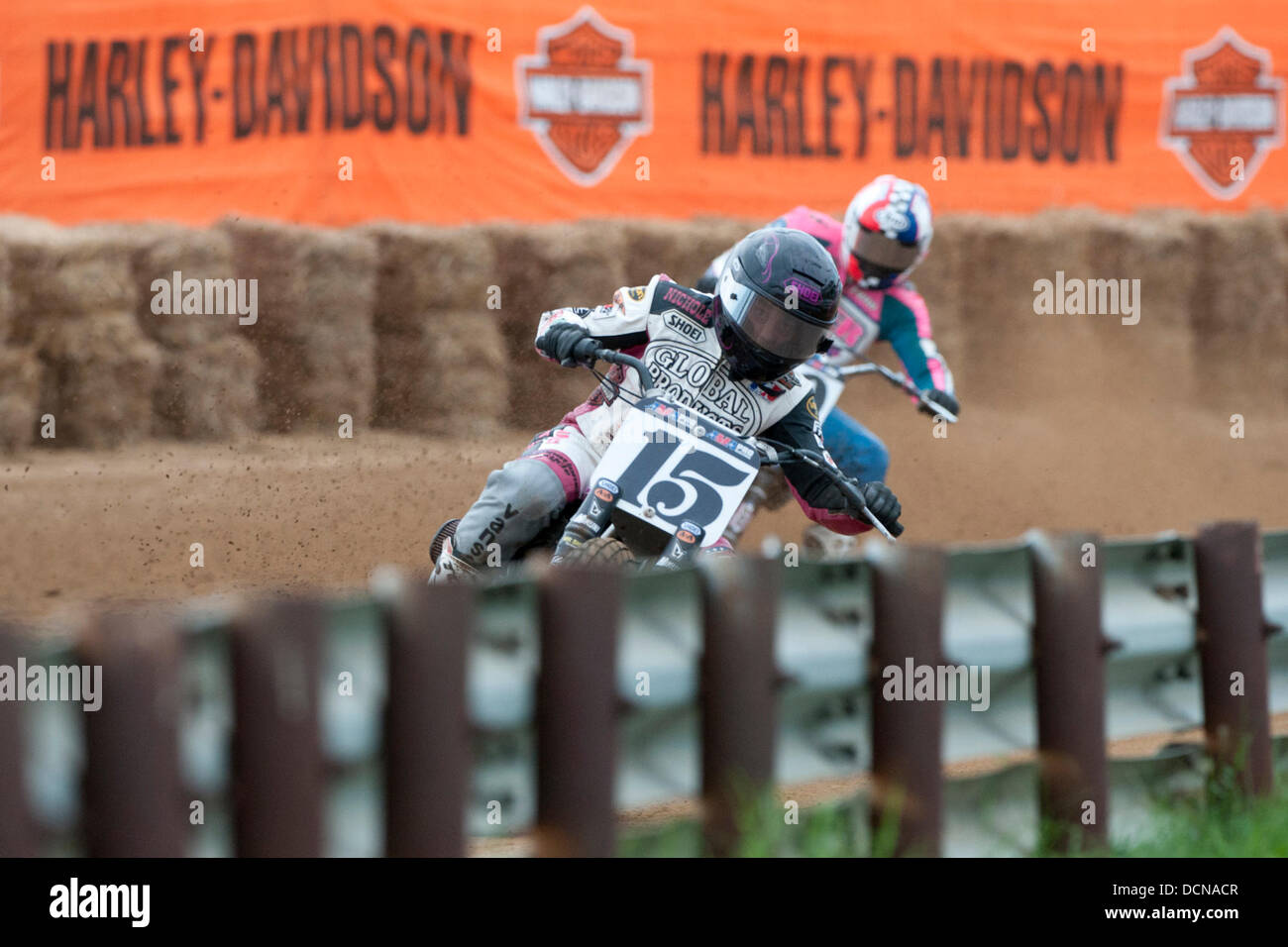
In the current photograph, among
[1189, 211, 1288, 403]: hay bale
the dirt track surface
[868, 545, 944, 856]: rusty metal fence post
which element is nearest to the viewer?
[868, 545, 944, 856]: rusty metal fence post

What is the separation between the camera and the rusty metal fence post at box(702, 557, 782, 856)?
3.29 m

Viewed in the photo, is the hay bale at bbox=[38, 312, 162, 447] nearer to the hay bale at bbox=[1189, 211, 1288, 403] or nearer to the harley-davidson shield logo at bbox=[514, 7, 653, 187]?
the harley-davidson shield logo at bbox=[514, 7, 653, 187]

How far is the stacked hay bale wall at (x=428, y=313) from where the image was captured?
9.72 m

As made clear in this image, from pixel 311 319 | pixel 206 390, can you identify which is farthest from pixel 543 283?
pixel 206 390

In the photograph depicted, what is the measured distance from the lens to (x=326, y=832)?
2.77 metres

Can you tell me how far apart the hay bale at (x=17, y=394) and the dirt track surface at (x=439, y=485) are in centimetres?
12

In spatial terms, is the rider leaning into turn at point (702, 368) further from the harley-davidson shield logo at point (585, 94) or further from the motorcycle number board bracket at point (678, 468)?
the harley-davidson shield logo at point (585, 94)

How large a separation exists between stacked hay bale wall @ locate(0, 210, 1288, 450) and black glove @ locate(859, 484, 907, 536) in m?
5.87

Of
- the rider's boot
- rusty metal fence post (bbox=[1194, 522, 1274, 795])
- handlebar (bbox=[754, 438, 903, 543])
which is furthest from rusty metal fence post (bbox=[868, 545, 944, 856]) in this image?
the rider's boot

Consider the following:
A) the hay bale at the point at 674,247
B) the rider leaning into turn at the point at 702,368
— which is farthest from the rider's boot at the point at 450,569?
the hay bale at the point at 674,247

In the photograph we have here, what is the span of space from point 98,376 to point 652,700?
24.5ft

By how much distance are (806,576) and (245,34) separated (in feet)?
27.3

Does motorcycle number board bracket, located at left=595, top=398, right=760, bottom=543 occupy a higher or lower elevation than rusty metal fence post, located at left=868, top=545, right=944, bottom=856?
higher
